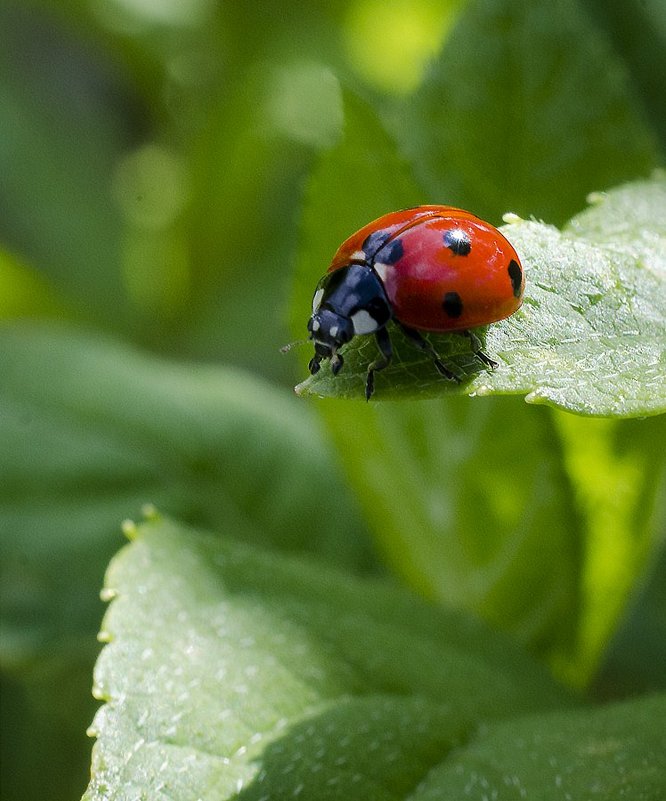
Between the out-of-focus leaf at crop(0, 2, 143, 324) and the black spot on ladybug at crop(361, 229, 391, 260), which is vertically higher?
the out-of-focus leaf at crop(0, 2, 143, 324)

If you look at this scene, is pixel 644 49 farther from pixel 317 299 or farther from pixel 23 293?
pixel 23 293

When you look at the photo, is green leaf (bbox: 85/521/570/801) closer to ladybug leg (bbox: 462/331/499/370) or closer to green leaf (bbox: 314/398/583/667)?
green leaf (bbox: 314/398/583/667)

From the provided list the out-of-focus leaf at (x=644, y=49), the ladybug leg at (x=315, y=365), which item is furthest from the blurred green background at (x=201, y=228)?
the ladybug leg at (x=315, y=365)

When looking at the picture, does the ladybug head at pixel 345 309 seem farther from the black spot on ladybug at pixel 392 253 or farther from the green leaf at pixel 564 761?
the green leaf at pixel 564 761

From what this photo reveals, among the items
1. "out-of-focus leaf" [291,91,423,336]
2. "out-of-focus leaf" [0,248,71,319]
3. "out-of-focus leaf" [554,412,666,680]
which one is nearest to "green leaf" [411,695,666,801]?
"out-of-focus leaf" [554,412,666,680]

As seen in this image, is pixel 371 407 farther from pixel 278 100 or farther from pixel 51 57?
pixel 51 57

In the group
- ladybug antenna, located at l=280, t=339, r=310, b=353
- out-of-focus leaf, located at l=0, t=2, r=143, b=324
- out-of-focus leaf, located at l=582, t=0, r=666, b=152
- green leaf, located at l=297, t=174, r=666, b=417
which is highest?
out-of-focus leaf, located at l=0, t=2, r=143, b=324
